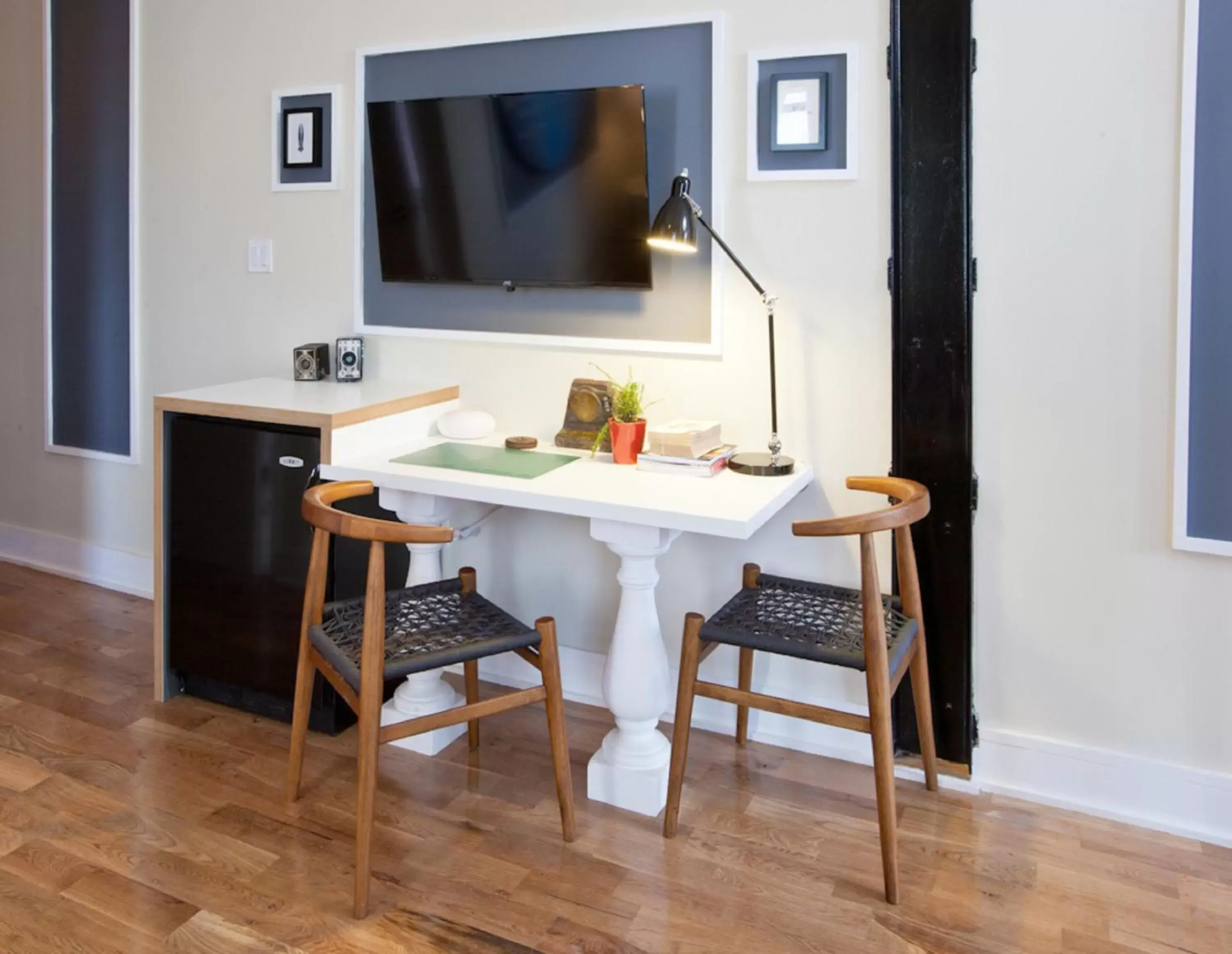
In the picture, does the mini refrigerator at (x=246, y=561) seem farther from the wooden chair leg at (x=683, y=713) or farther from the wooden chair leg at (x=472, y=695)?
the wooden chair leg at (x=683, y=713)

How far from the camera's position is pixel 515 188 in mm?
2773

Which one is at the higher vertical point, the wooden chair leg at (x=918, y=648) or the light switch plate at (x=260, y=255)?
the light switch plate at (x=260, y=255)

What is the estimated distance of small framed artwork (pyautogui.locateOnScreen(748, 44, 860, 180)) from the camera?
245 cm

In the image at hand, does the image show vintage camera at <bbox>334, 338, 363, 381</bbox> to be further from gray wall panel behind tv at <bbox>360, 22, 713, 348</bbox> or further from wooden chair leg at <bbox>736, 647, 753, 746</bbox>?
wooden chair leg at <bbox>736, 647, 753, 746</bbox>

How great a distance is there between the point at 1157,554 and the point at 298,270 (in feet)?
7.85

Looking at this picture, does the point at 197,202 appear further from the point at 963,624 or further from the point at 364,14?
the point at 963,624

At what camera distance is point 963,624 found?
2451 millimetres

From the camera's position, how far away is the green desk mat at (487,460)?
247 centimetres

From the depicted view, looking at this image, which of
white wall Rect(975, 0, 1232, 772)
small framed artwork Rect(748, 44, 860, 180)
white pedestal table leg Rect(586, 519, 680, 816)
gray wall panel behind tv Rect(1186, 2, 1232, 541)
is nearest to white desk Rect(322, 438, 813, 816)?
white pedestal table leg Rect(586, 519, 680, 816)

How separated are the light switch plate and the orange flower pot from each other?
1.34m

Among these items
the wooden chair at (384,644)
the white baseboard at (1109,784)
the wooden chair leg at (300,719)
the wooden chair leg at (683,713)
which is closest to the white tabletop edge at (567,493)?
the wooden chair at (384,644)

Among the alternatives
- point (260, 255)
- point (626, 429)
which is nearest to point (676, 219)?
point (626, 429)

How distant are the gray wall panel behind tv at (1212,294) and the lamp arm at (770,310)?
2.76 feet

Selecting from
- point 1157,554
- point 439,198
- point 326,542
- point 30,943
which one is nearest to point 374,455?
point 326,542
